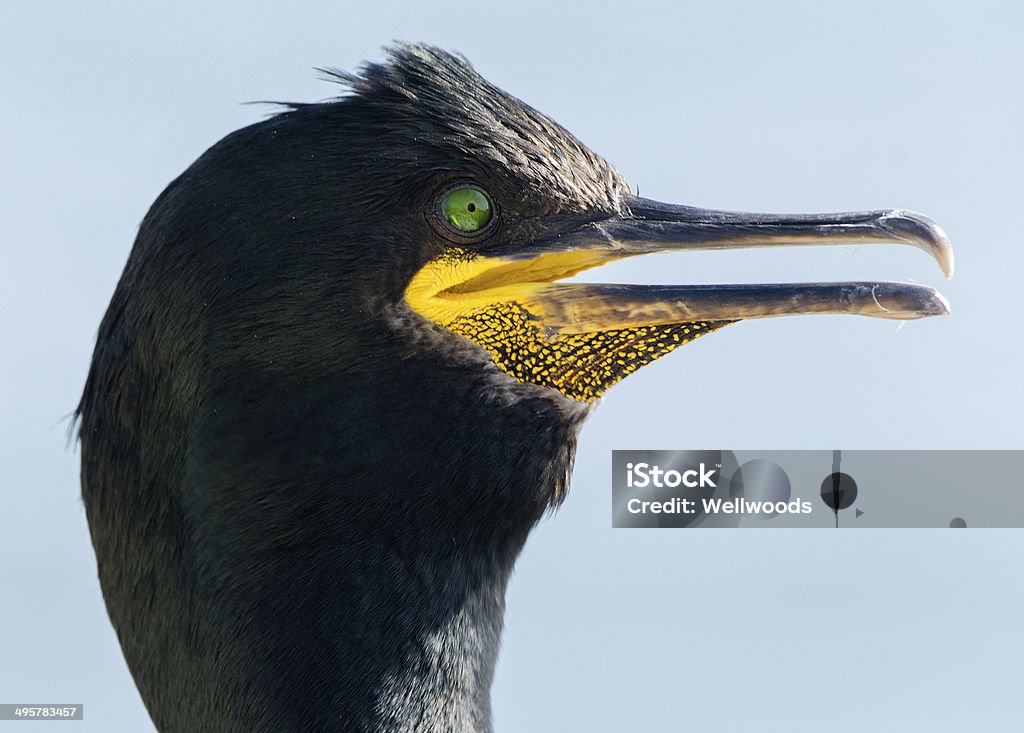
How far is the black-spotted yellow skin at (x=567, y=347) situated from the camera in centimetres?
473

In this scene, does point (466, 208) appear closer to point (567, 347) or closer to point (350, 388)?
point (567, 347)

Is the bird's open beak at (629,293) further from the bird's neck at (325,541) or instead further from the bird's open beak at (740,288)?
the bird's neck at (325,541)

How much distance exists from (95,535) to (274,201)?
1.19 meters

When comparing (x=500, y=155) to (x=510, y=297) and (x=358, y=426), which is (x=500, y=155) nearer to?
(x=510, y=297)

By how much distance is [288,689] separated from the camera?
14.9 feet

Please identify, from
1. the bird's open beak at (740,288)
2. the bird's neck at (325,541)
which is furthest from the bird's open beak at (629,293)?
the bird's neck at (325,541)

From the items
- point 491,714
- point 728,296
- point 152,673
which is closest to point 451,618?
point 491,714

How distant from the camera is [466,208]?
4707mm

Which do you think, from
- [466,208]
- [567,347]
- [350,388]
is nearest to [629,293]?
[567,347]

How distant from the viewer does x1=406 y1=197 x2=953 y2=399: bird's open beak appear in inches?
182

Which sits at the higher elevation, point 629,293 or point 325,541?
point 629,293

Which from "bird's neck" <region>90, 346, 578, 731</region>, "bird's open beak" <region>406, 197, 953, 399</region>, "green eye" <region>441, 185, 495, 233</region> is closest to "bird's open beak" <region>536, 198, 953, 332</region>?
"bird's open beak" <region>406, 197, 953, 399</region>

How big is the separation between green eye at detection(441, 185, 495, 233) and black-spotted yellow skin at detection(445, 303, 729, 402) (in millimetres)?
263

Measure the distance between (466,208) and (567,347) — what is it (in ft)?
1.76
